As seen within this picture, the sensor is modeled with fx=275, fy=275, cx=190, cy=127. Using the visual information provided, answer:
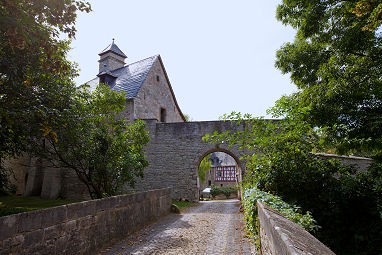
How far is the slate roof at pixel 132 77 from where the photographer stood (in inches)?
653

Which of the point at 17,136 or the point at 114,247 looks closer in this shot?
the point at 114,247

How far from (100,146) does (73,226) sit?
4743 millimetres

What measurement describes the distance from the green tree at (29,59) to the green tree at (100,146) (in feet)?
6.00

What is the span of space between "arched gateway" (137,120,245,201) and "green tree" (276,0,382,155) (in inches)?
282

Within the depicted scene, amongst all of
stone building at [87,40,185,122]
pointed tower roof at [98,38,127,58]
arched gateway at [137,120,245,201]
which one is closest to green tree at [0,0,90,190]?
arched gateway at [137,120,245,201]

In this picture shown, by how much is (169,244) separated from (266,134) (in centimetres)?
340

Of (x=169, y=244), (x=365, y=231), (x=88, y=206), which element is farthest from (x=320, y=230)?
(x=88, y=206)

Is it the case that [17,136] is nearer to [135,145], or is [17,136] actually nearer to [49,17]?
[49,17]

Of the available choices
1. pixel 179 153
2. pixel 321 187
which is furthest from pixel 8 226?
pixel 179 153

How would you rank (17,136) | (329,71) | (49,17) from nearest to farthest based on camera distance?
(49,17), (17,136), (329,71)

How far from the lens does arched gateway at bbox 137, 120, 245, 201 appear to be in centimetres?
1475

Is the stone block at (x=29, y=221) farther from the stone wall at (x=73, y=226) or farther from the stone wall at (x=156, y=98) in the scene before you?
the stone wall at (x=156, y=98)

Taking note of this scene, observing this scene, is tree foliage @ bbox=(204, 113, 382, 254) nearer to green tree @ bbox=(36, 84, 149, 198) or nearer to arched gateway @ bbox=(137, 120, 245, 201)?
green tree @ bbox=(36, 84, 149, 198)

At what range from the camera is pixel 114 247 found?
5.49 meters
